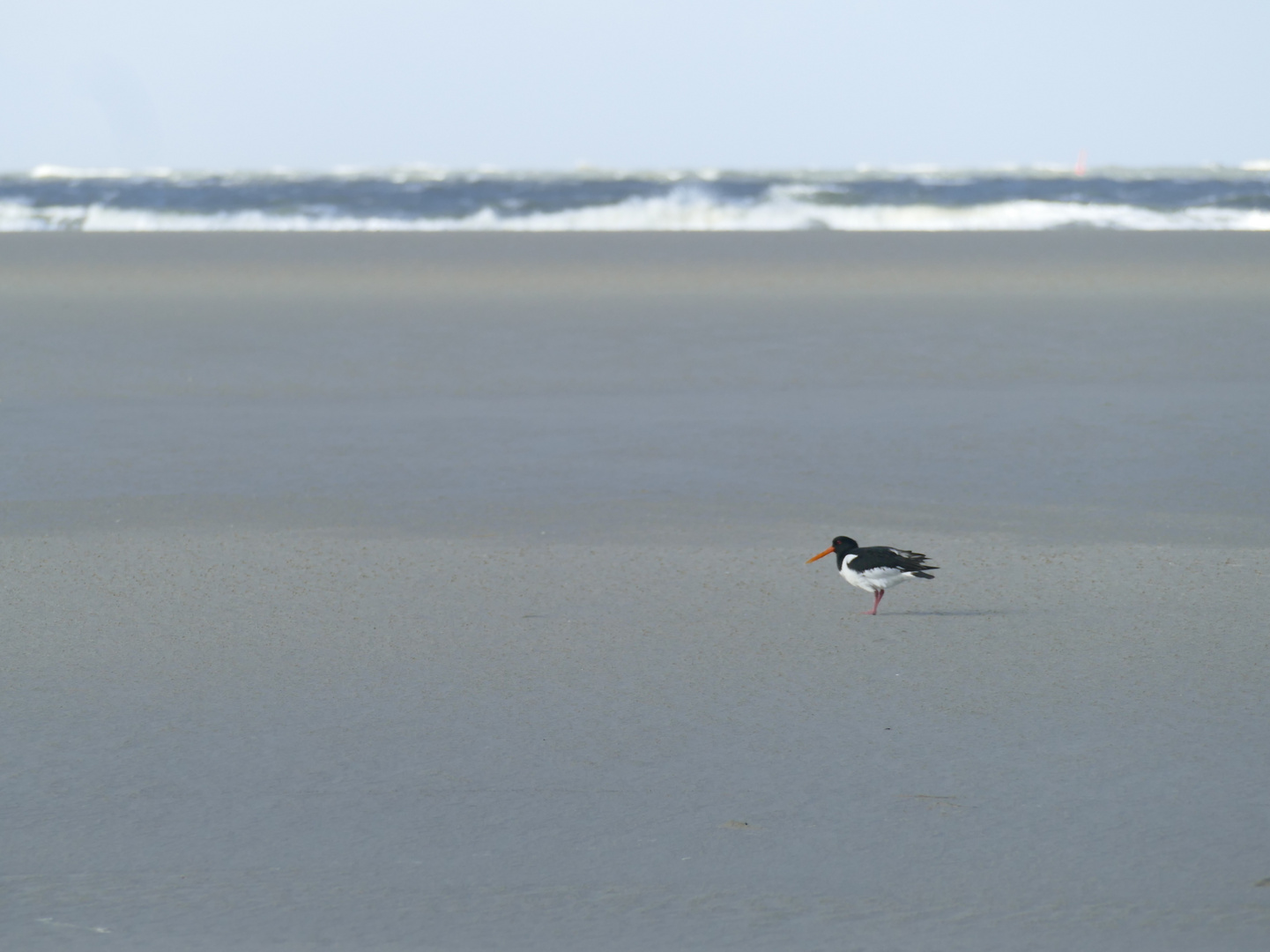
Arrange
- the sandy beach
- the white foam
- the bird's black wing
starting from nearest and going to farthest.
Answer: the sandy beach, the bird's black wing, the white foam

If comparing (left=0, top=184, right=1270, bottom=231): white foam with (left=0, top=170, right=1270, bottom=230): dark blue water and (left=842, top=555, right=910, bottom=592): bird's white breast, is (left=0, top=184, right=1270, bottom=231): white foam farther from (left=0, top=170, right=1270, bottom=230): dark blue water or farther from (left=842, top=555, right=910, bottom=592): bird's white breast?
(left=842, top=555, right=910, bottom=592): bird's white breast

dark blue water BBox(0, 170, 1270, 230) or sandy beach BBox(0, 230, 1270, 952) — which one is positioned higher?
dark blue water BBox(0, 170, 1270, 230)

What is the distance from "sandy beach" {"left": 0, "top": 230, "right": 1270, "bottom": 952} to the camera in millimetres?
2607

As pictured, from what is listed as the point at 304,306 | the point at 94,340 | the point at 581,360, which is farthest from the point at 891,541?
the point at 304,306

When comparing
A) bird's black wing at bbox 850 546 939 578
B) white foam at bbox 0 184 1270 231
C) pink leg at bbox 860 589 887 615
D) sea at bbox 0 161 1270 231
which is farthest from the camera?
sea at bbox 0 161 1270 231

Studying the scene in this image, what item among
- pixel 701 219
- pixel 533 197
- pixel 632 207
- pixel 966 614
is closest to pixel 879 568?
pixel 966 614

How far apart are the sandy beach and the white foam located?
15175 millimetres

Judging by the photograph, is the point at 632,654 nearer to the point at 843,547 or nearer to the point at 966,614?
the point at 843,547

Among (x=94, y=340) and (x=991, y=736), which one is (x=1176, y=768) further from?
(x=94, y=340)

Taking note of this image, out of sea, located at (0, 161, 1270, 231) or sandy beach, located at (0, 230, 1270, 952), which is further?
sea, located at (0, 161, 1270, 231)

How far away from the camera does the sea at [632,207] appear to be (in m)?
24.5

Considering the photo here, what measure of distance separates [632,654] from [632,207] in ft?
75.2

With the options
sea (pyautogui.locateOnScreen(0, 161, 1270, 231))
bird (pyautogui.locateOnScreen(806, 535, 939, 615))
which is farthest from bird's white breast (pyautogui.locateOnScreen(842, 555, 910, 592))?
sea (pyautogui.locateOnScreen(0, 161, 1270, 231))

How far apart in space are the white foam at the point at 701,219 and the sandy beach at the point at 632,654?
15.2 meters
